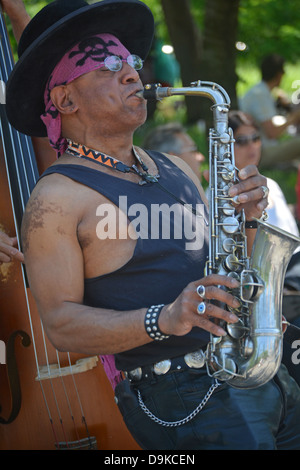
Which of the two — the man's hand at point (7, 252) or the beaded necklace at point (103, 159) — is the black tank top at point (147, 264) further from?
the man's hand at point (7, 252)

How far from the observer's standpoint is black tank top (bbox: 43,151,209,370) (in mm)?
2432

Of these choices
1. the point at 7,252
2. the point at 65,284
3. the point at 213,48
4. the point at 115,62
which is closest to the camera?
the point at 65,284

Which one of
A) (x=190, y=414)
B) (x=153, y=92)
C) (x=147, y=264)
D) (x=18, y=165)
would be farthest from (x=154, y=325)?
(x=18, y=165)

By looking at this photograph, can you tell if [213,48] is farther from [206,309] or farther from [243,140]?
[206,309]

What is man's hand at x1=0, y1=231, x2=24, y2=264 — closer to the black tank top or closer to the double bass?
the double bass

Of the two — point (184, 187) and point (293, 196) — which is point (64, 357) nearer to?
point (184, 187)

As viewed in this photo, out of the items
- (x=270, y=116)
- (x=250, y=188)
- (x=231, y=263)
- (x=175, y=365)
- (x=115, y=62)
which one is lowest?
(x=175, y=365)

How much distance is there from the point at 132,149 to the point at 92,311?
29.9 inches

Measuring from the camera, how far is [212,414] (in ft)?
7.78

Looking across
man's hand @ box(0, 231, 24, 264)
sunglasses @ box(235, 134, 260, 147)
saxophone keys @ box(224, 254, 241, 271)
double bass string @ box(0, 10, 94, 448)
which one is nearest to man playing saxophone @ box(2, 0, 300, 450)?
saxophone keys @ box(224, 254, 241, 271)

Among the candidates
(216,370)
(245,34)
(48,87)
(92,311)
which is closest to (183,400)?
(216,370)

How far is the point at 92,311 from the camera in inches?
89.7

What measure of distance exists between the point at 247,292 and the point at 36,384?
1178 millimetres

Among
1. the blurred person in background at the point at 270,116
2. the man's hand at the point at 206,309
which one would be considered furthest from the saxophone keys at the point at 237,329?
the blurred person in background at the point at 270,116
